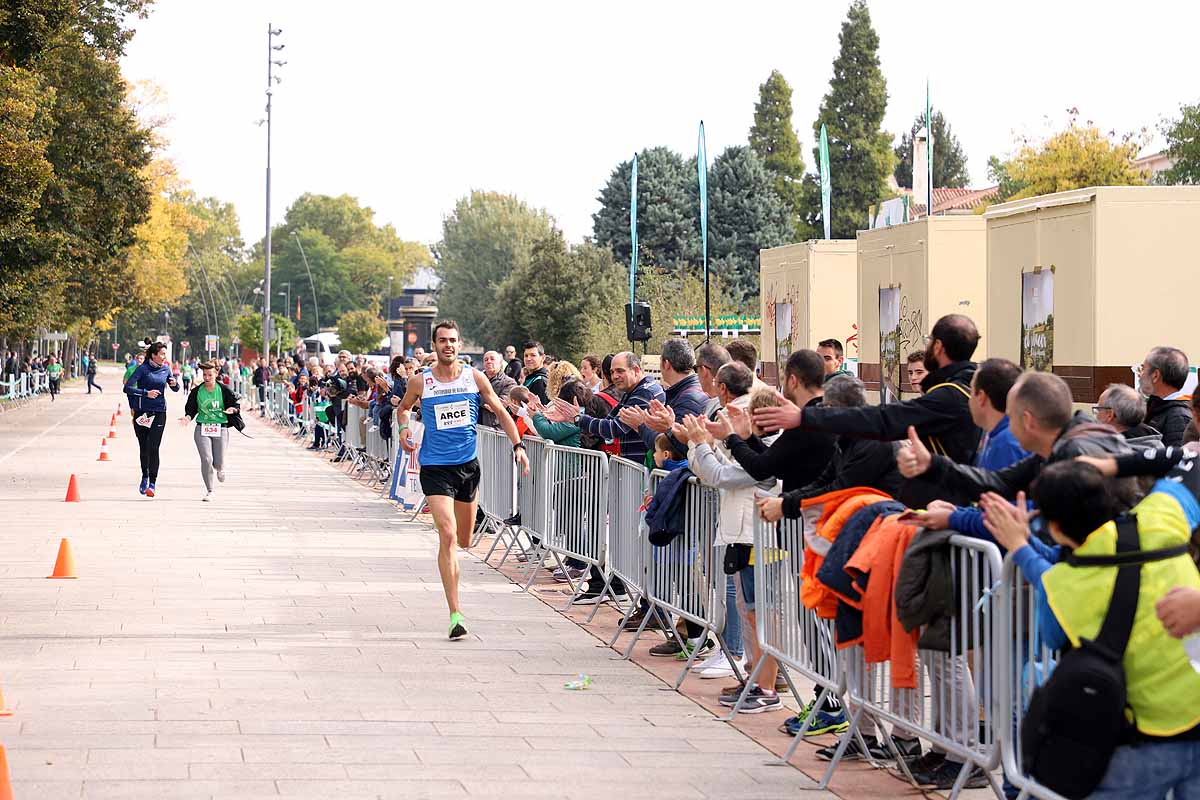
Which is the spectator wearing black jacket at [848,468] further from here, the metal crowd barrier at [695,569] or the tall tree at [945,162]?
the tall tree at [945,162]

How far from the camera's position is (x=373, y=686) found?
29.1 ft

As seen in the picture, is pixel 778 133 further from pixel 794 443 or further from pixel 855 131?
pixel 794 443

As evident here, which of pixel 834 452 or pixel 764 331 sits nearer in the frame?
pixel 834 452

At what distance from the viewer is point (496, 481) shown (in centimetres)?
1560

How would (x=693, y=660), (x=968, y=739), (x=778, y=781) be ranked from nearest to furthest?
1. (x=968, y=739)
2. (x=778, y=781)
3. (x=693, y=660)

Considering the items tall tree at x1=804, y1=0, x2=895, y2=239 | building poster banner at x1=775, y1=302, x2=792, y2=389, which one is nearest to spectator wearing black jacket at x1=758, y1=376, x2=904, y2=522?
building poster banner at x1=775, y1=302, x2=792, y2=389

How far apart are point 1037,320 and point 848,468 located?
378 inches

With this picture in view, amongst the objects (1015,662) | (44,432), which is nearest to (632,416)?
(1015,662)

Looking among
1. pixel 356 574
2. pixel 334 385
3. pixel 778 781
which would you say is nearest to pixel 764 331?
pixel 334 385

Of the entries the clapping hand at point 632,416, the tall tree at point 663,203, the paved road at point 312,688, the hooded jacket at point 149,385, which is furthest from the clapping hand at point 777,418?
the tall tree at point 663,203

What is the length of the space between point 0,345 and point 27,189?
42148 millimetres

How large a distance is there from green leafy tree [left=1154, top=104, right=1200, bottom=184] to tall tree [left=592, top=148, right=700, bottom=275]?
2185 centimetres

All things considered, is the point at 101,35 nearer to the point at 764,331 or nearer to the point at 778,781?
the point at 764,331

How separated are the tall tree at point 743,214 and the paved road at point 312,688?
187ft
